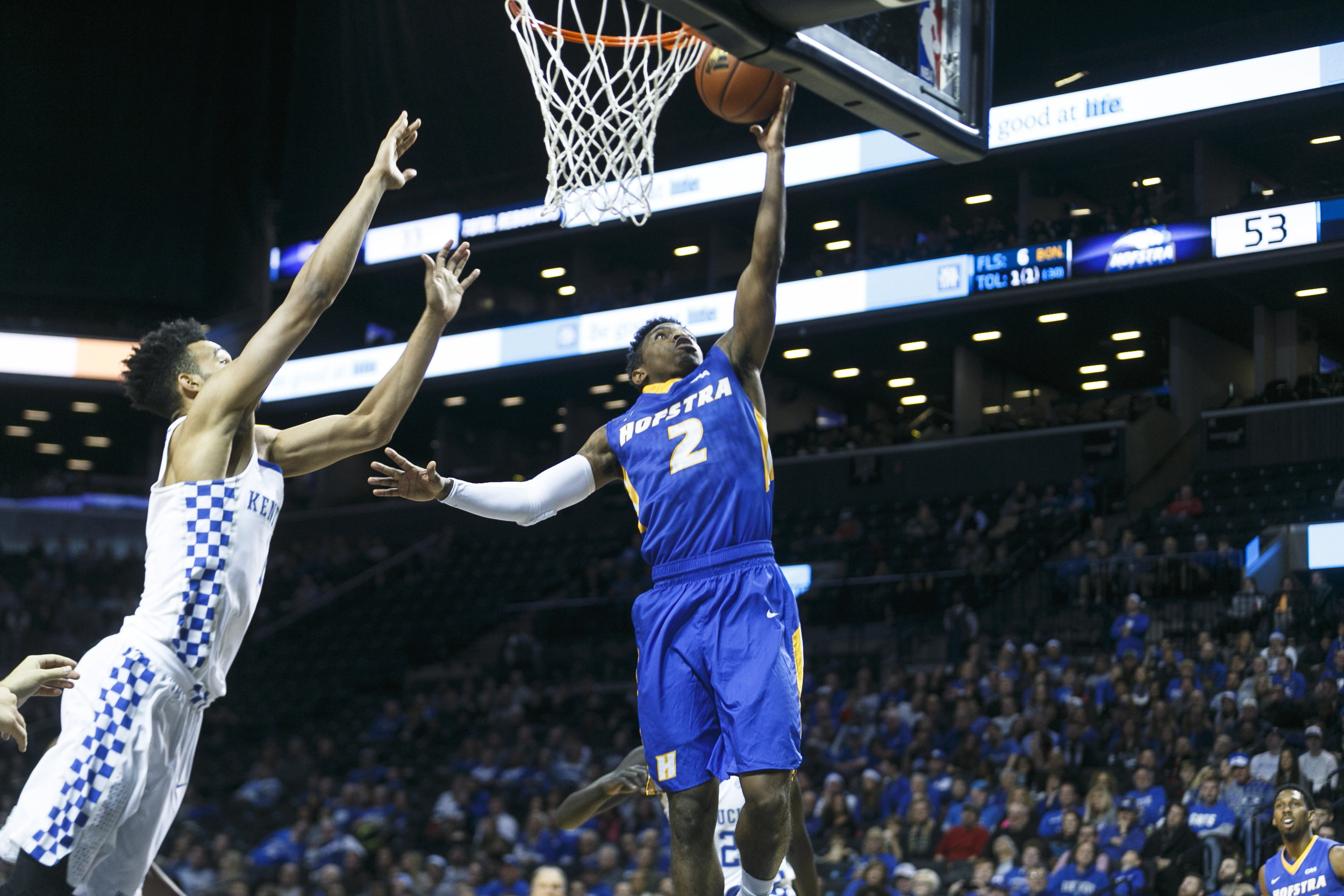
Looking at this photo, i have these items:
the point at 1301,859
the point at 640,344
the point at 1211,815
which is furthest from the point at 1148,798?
the point at 640,344

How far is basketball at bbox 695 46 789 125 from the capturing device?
570cm

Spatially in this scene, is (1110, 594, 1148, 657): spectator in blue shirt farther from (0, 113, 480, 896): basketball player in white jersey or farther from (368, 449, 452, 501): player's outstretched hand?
(0, 113, 480, 896): basketball player in white jersey

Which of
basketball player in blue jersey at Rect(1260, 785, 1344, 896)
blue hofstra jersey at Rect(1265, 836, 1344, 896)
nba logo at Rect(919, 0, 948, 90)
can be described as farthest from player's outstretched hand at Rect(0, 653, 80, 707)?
blue hofstra jersey at Rect(1265, 836, 1344, 896)

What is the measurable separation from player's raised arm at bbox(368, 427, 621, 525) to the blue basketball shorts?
49 centimetres

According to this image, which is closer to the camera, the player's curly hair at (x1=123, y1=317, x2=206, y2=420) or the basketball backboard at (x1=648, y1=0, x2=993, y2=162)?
the player's curly hair at (x1=123, y1=317, x2=206, y2=420)

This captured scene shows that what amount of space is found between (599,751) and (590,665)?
262cm

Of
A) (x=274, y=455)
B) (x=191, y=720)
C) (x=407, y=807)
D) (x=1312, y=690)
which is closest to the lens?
(x=191, y=720)

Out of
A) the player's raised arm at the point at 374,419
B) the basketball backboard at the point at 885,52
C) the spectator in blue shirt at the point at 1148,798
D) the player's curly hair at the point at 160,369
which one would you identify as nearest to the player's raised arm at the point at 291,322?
the player's curly hair at the point at 160,369

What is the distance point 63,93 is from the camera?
27.3 metres

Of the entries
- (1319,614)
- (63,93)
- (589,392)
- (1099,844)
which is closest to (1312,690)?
(1319,614)

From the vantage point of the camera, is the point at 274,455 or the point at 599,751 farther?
the point at 599,751

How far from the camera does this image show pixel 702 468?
4840 millimetres

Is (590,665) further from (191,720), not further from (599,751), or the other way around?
(191,720)

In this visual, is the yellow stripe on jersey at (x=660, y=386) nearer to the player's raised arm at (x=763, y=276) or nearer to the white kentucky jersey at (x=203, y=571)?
the player's raised arm at (x=763, y=276)
